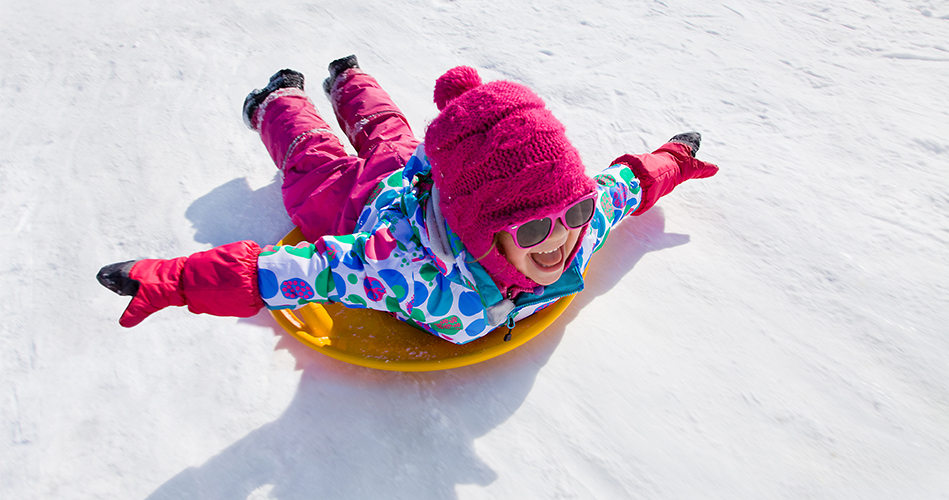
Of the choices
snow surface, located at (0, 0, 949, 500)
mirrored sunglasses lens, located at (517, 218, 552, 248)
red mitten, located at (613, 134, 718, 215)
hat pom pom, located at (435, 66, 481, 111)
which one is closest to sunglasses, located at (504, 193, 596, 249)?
mirrored sunglasses lens, located at (517, 218, 552, 248)

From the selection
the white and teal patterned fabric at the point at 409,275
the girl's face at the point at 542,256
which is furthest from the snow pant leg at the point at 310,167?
the girl's face at the point at 542,256

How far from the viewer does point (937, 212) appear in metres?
1.71

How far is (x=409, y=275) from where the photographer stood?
4.02 ft

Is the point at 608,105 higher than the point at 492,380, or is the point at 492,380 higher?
the point at 608,105

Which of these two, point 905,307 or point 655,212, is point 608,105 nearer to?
point 655,212

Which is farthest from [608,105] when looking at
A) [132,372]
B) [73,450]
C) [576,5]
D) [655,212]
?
[73,450]

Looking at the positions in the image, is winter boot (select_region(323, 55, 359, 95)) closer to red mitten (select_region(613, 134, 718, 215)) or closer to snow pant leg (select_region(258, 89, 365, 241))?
snow pant leg (select_region(258, 89, 365, 241))

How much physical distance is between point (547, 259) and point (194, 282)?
0.67 m

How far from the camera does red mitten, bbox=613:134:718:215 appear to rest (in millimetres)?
1603

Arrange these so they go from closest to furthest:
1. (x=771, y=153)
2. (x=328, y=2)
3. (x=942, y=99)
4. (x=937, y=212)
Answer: (x=937, y=212), (x=771, y=153), (x=942, y=99), (x=328, y=2)

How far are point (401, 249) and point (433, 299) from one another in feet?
0.41

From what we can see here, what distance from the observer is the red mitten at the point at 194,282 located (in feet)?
3.54

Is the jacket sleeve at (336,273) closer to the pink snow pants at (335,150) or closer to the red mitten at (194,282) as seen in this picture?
the red mitten at (194,282)

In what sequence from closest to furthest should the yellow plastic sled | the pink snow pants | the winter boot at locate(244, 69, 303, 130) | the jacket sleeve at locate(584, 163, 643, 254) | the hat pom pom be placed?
the hat pom pom < the yellow plastic sled < the jacket sleeve at locate(584, 163, 643, 254) < the pink snow pants < the winter boot at locate(244, 69, 303, 130)
